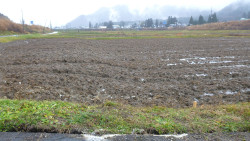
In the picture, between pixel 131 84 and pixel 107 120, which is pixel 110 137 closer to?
pixel 107 120

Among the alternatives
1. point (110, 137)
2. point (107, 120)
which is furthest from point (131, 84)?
point (110, 137)

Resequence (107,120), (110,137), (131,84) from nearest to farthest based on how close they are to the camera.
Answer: (110,137) < (107,120) < (131,84)

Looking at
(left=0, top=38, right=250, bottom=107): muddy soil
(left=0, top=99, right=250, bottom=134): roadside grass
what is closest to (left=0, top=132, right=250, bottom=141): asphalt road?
(left=0, top=99, right=250, bottom=134): roadside grass

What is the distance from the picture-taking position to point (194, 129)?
4.19 meters

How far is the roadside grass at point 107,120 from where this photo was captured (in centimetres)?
408

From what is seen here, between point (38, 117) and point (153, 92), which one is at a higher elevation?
point (38, 117)

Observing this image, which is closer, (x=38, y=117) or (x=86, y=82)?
(x=38, y=117)

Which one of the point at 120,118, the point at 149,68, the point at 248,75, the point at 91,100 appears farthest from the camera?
the point at 149,68

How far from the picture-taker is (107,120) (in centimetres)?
445

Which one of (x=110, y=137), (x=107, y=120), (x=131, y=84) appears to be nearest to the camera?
(x=110, y=137)

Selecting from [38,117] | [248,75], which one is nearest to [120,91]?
[38,117]

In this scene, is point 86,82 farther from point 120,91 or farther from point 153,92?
point 153,92

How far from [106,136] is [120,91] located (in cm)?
514

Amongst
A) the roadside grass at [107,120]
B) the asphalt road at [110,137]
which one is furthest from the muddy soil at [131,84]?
the asphalt road at [110,137]
